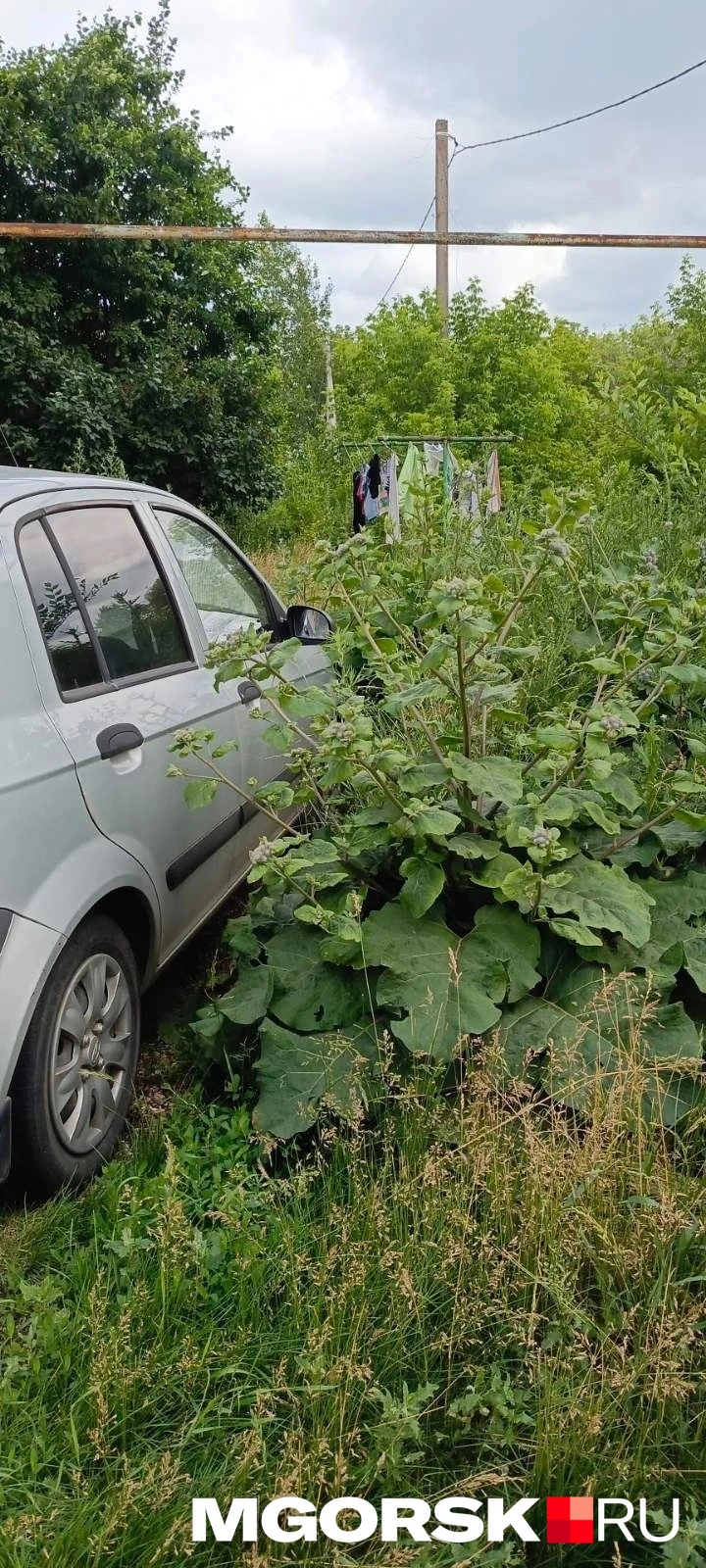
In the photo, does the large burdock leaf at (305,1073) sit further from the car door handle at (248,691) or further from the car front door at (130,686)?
the car door handle at (248,691)

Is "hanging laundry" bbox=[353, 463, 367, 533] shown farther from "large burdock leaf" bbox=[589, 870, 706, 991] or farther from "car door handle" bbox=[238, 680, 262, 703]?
"large burdock leaf" bbox=[589, 870, 706, 991]

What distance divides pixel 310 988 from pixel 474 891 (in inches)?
22.2

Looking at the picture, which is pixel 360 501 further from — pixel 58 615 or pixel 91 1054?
pixel 91 1054

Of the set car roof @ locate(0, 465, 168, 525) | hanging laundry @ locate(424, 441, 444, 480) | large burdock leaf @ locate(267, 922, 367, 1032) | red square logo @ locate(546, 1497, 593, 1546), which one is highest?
hanging laundry @ locate(424, 441, 444, 480)

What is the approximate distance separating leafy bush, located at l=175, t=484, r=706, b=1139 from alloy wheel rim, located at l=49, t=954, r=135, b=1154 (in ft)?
0.93

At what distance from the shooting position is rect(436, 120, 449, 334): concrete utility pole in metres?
14.4

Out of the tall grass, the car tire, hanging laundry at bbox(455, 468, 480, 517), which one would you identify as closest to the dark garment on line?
hanging laundry at bbox(455, 468, 480, 517)

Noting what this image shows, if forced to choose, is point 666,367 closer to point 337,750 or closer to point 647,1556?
Result: point 337,750

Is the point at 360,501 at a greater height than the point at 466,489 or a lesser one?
lesser

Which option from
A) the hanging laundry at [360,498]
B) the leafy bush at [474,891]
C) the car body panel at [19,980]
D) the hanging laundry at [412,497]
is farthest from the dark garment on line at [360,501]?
the car body panel at [19,980]

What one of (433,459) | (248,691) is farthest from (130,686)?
(433,459)

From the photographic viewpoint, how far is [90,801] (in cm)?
257

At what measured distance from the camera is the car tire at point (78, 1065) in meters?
2.29

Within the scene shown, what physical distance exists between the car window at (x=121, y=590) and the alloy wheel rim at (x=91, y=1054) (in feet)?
3.03
